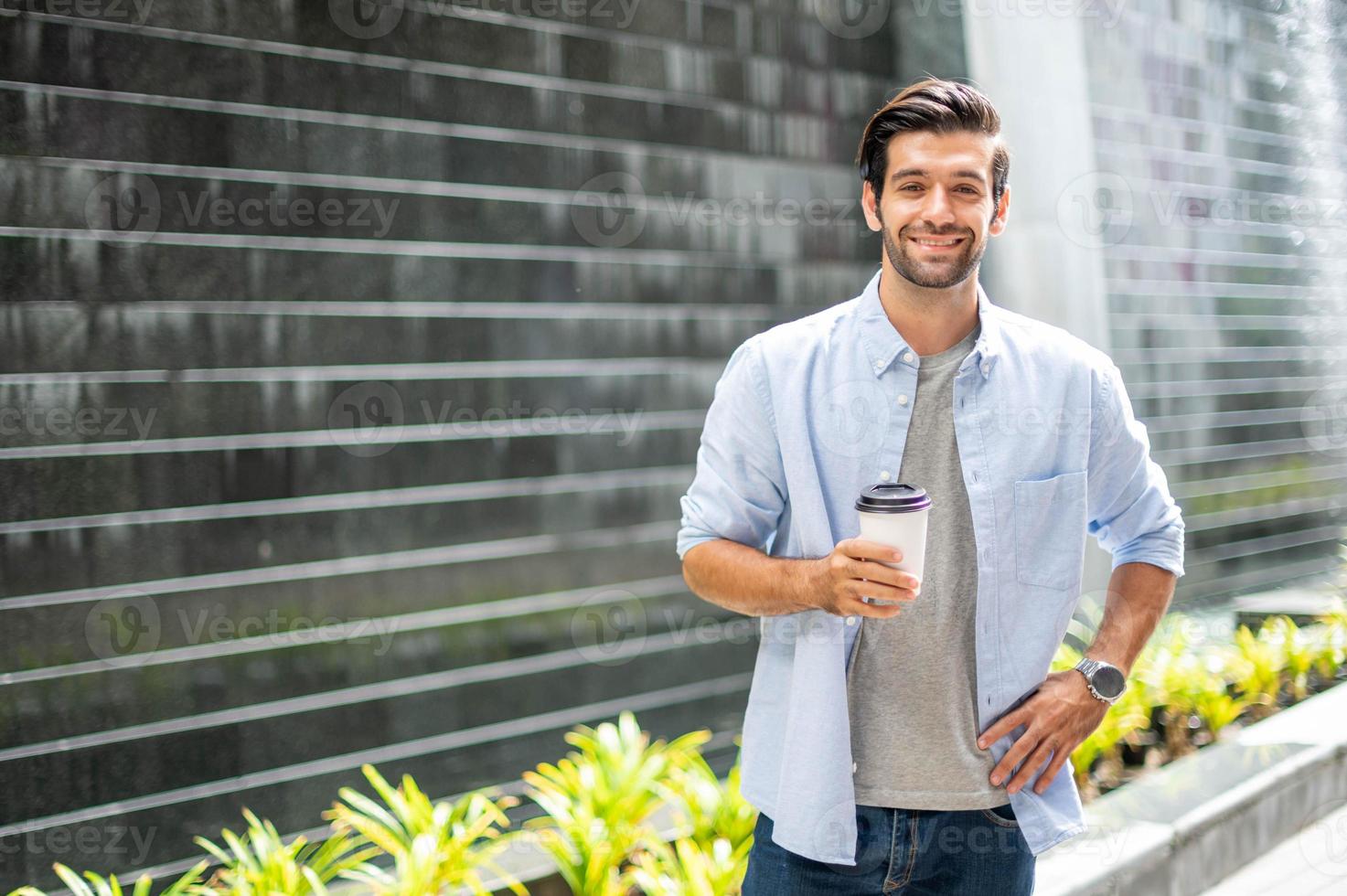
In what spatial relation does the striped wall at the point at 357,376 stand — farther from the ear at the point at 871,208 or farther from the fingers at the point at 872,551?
the fingers at the point at 872,551

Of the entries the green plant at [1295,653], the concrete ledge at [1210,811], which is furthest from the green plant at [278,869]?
the green plant at [1295,653]

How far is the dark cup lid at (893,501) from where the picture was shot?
1687 millimetres

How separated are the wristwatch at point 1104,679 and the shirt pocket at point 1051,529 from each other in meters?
0.15

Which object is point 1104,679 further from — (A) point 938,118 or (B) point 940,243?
(A) point 938,118

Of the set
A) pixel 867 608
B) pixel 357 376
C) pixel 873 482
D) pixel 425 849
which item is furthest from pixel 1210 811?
pixel 357 376

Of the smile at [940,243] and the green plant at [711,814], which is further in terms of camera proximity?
the green plant at [711,814]

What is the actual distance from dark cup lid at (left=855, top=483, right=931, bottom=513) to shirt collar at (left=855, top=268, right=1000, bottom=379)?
0.37 m

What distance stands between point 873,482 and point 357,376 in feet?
8.51

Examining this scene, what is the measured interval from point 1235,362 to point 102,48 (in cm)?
656

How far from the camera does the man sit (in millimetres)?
1933

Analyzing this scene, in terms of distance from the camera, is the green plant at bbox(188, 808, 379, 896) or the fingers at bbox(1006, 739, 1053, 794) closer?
the fingers at bbox(1006, 739, 1053, 794)

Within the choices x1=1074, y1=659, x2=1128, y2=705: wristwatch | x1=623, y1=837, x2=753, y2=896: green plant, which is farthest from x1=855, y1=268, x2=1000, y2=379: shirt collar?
x1=623, y1=837, x2=753, y2=896: green plant

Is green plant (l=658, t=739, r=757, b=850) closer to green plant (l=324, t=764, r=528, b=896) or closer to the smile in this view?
green plant (l=324, t=764, r=528, b=896)

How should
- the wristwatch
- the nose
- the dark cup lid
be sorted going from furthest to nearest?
the wristwatch, the nose, the dark cup lid
